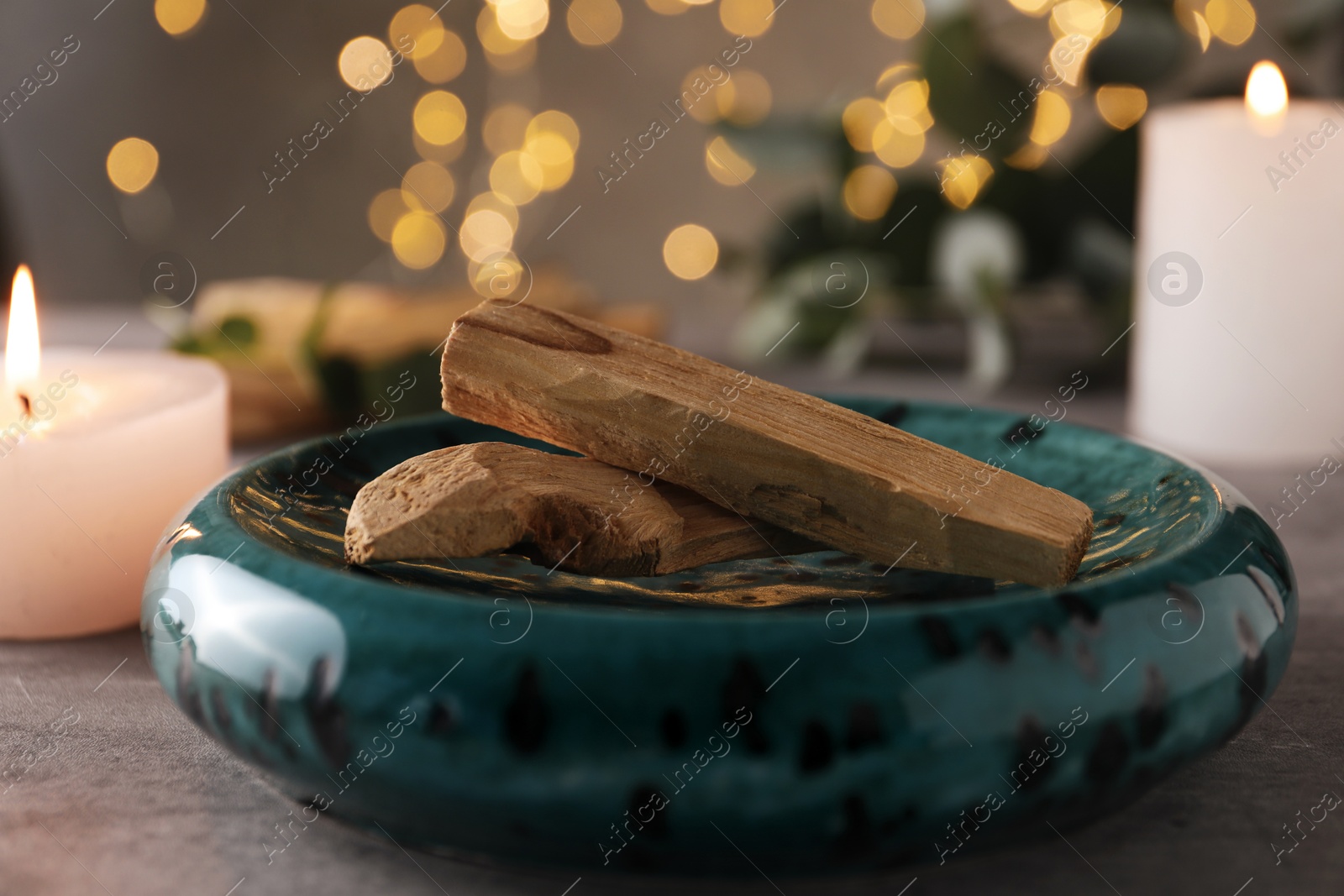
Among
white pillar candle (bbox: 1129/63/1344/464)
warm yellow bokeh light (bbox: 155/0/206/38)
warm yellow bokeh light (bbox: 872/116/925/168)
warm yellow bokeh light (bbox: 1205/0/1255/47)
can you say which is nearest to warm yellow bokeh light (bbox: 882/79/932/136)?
warm yellow bokeh light (bbox: 872/116/925/168)

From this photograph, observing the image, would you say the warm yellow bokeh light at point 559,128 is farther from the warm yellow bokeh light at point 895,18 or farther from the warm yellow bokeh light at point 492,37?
the warm yellow bokeh light at point 895,18

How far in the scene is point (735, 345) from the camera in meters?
0.96

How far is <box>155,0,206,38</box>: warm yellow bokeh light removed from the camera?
5.08 ft

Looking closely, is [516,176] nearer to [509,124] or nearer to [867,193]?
[509,124]

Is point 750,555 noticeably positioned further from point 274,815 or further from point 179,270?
point 179,270

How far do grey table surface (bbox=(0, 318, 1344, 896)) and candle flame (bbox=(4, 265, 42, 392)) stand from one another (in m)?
0.12

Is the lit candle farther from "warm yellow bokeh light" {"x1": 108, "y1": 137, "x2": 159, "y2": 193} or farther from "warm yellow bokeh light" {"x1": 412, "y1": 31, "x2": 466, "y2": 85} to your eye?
"warm yellow bokeh light" {"x1": 108, "y1": 137, "x2": 159, "y2": 193}

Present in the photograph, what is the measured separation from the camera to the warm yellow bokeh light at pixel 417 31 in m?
1.52

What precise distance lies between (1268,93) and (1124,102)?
0.23 m

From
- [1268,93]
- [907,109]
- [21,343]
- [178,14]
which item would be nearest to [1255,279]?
[1268,93]

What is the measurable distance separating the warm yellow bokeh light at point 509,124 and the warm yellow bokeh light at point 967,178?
0.80 meters

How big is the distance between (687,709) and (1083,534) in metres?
0.15

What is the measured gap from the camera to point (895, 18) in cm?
147

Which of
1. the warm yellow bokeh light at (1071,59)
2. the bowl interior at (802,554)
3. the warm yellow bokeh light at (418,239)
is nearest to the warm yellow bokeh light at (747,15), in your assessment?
the warm yellow bokeh light at (418,239)
